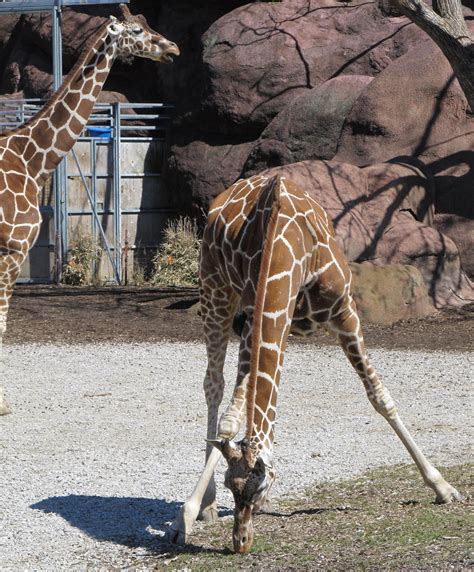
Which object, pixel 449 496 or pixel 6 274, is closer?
pixel 449 496

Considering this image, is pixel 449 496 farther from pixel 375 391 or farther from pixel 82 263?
pixel 82 263

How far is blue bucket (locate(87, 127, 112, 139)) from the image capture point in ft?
57.1

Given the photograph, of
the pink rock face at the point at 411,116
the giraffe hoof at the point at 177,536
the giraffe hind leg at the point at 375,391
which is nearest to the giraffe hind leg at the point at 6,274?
the giraffe hoof at the point at 177,536

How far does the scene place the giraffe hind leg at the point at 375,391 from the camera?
17.3 ft

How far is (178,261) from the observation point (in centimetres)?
1633

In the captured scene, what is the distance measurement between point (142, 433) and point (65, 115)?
2959 mm

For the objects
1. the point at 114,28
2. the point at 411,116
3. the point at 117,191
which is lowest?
the point at 117,191

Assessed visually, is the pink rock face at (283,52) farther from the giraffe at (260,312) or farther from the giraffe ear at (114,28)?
the giraffe at (260,312)

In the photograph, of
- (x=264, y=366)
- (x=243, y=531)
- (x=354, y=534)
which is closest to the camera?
(x=243, y=531)

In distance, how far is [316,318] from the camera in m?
5.24

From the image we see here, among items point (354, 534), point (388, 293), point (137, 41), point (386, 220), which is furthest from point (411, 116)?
point (354, 534)

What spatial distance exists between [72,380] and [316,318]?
183 inches

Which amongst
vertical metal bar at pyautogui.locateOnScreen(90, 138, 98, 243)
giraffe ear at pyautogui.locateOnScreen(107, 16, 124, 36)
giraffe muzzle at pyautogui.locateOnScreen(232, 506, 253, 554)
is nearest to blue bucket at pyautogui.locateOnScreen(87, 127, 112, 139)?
vertical metal bar at pyautogui.locateOnScreen(90, 138, 98, 243)

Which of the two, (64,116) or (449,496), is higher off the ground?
(64,116)
